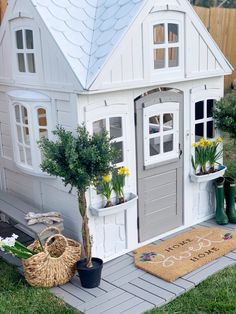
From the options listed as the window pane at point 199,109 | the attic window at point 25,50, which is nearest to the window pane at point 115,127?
the attic window at point 25,50

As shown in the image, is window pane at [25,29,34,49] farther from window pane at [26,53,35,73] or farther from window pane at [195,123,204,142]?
window pane at [195,123,204,142]

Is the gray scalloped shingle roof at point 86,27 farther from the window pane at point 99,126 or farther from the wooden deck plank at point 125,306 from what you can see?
the wooden deck plank at point 125,306

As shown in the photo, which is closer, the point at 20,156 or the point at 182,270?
the point at 182,270

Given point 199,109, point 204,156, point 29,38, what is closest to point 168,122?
point 199,109

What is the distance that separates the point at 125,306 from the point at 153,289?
40cm

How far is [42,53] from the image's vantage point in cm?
499

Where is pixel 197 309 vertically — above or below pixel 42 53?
below

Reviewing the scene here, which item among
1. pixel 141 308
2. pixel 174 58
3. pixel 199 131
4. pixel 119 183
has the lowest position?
pixel 141 308

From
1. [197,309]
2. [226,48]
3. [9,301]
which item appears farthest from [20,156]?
[226,48]

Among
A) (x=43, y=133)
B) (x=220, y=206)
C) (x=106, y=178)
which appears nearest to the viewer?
(x=106, y=178)

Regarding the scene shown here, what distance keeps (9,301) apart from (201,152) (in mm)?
2858

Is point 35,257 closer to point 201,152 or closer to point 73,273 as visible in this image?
point 73,273

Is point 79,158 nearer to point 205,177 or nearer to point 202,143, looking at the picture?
point 202,143

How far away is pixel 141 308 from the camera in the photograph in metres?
4.39
